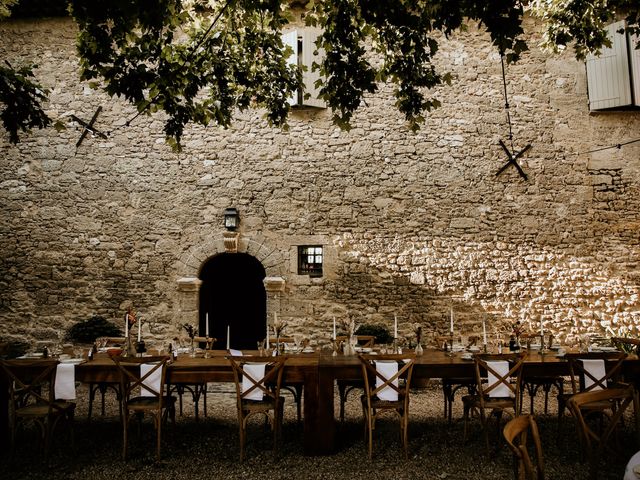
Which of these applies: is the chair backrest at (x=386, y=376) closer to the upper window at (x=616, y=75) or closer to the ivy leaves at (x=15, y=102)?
the ivy leaves at (x=15, y=102)

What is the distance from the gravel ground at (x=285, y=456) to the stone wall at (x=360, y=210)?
3.11m

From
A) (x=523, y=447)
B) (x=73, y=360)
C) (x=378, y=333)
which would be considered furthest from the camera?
(x=378, y=333)

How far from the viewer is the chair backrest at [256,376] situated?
3.97 meters

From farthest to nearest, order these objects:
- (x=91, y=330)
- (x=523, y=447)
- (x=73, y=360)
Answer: (x=91, y=330) < (x=73, y=360) < (x=523, y=447)

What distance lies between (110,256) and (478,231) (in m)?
6.30

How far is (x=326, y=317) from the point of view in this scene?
7902 mm

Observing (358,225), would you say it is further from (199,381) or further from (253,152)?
(199,381)

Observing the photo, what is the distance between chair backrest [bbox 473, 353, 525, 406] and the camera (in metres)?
4.03

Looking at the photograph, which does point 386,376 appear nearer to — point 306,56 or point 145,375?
point 145,375

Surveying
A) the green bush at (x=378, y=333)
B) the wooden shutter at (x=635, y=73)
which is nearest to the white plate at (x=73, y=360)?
the green bush at (x=378, y=333)

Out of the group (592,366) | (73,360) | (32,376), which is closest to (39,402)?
(32,376)

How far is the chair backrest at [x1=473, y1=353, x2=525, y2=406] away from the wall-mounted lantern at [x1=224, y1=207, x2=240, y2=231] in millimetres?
4890

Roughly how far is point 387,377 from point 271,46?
3.50m

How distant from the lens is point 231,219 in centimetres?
791
